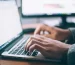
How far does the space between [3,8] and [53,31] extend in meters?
0.28

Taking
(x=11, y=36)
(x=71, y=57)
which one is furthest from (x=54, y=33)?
(x=71, y=57)

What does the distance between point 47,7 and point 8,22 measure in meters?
0.38

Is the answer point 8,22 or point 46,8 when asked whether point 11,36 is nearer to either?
point 8,22

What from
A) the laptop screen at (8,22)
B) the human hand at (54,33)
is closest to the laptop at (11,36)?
the laptop screen at (8,22)

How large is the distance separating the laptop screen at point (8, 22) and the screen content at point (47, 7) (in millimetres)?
164

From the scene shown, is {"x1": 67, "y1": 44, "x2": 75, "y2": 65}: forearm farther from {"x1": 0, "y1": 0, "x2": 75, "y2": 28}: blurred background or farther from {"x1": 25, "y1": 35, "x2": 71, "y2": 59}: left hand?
{"x1": 0, "y1": 0, "x2": 75, "y2": 28}: blurred background

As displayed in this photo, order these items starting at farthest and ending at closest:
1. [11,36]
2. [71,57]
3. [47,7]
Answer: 1. [47,7]
2. [11,36]
3. [71,57]

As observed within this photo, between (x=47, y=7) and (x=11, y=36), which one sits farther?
(x=47, y=7)

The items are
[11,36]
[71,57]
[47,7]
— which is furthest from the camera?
[47,7]

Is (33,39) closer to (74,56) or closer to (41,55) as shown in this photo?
(41,55)

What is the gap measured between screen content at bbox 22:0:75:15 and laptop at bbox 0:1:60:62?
0.16 metres

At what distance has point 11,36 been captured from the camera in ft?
2.79

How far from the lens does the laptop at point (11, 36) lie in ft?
2.13

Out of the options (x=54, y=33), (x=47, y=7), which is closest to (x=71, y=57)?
(x=54, y=33)
